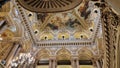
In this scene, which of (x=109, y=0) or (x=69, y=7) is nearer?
(x=109, y=0)

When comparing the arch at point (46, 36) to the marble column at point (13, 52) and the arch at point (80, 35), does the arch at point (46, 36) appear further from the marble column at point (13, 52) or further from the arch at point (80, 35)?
the marble column at point (13, 52)

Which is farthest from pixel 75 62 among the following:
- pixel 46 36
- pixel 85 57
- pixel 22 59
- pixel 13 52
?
pixel 13 52

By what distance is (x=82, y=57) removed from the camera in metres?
14.8

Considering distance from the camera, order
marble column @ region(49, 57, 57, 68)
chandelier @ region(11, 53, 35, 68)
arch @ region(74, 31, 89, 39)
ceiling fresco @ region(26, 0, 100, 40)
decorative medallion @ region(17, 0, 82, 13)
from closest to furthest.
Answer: decorative medallion @ region(17, 0, 82, 13) → chandelier @ region(11, 53, 35, 68) → marble column @ region(49, 57, 57, 68) → ceiling fresco @ region(26, 0, 100, 40) → arch @ region(74, 31, 89, 39)

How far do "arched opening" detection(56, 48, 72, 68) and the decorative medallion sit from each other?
11078mm

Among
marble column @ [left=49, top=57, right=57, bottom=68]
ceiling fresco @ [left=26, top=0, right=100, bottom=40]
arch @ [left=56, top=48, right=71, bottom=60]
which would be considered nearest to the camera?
marble column @ [left=49, top=57, right=57, bottom=68]

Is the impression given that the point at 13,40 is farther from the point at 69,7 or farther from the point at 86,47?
the point at 69,7

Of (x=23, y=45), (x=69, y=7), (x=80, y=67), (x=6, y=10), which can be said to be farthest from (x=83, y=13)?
(x=69, y=7)

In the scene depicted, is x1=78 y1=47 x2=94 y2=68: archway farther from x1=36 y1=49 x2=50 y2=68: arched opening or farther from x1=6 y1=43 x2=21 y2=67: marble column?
x1=6 y1=43 x2=21 y2=67: marble column

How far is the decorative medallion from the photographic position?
11.9 ft

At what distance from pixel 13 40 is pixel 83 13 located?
549 centimetres

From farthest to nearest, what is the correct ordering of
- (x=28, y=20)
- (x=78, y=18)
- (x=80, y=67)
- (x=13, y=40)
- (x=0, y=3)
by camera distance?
1. (x=78, y=18)
2. (x=80, y=67)
3. (x=28, y=20)
4. (x=13, y=40)
5. (x=0, y=3)

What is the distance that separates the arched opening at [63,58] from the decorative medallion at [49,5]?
11078mm

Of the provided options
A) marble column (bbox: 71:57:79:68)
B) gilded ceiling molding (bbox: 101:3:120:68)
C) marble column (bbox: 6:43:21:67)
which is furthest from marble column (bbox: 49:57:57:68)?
gilded ceiling molding (bbox: 101:3:120:68)
